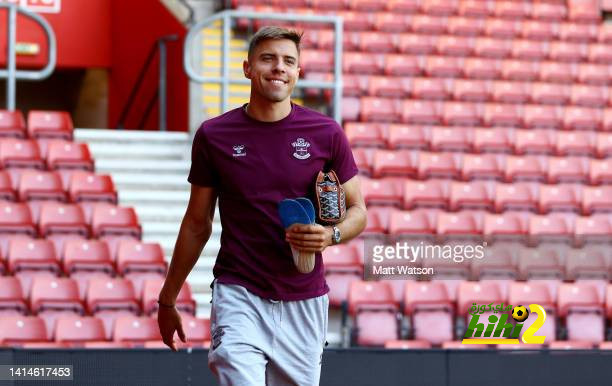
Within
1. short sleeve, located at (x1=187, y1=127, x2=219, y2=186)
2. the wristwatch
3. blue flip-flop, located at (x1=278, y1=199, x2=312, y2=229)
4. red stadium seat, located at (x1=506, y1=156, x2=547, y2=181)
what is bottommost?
red stadium seat, located at (x1=506, y1=156, x2=547, y2=181)

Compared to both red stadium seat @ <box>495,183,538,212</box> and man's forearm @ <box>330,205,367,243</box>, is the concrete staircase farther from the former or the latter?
man's forearm @ <box>330,205,367,243</box>

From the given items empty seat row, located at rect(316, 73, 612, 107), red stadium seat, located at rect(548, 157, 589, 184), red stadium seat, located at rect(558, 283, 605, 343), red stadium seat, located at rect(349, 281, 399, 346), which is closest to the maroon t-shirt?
red stadium seat, located at rect(349, 281, 399, 346)

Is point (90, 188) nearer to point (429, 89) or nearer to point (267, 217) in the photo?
point (429, 89)

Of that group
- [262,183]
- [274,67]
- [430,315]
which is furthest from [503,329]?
[274,67]

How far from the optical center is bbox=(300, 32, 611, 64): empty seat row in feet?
45.1

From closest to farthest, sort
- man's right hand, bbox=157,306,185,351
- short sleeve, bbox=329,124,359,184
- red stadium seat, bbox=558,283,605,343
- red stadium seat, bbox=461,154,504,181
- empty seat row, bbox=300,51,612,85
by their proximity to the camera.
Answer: short sleeve, bbox=329,124,359,184, man's right hand, bbox=157,306,185,351, red stadium seat, bbox=558,283,605,343, red stadium seat, bbox=461,154,504,181, empty seat row, bbox=300,51,612,85

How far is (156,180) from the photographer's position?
37.9 ft

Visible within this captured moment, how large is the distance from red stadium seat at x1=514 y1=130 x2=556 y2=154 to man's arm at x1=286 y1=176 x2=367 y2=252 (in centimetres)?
819

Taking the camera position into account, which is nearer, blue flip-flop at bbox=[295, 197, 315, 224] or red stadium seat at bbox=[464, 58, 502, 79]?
blue flip-flop at bbox=[295, 197, 315, 224]

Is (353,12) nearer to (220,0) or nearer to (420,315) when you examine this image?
(220,0)

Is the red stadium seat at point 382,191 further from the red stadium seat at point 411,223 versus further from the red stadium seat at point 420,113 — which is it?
the red stadium seat at point 420,113

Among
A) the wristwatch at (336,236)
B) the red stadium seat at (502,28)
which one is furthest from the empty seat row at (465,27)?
the wristwatch at (336,236)

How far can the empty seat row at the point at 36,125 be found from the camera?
437 inches

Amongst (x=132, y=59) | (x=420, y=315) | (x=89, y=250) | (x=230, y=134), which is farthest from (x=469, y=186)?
(x=230, y=134)
